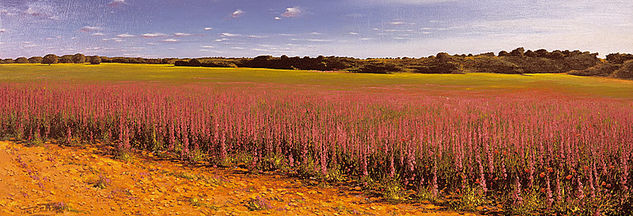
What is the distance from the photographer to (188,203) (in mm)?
4895

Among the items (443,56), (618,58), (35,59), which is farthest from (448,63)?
(35,59)

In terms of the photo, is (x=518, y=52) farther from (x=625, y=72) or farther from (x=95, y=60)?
(x=95, y=60)

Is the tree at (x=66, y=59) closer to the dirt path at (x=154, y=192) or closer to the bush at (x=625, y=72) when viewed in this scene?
the dirt path at (x=154, y=192)

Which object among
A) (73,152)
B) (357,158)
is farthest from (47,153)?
(357,158)

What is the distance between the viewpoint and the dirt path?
182 inches

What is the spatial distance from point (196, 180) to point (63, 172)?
6.96 ft

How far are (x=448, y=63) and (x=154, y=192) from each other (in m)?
68.4

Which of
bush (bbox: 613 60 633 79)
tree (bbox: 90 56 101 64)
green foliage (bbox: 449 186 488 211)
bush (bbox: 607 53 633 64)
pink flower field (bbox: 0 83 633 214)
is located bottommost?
green foliage (bbox: 449 186 488 211)

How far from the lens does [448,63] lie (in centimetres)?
6775

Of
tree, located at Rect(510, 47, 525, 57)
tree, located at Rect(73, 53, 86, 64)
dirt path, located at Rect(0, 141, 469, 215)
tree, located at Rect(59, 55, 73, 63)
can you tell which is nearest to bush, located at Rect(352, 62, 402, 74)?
tree, located at Rect(510, 47, 525, 57)

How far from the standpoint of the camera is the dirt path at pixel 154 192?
4617mm

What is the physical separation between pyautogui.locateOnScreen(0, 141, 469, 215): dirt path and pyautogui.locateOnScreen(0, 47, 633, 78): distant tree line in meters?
57.7

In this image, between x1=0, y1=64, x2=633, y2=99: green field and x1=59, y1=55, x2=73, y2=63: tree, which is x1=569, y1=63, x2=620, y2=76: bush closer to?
x1=0, y1=64, x2=633, y2=99: green field

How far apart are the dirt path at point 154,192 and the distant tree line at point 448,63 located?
5766cm
